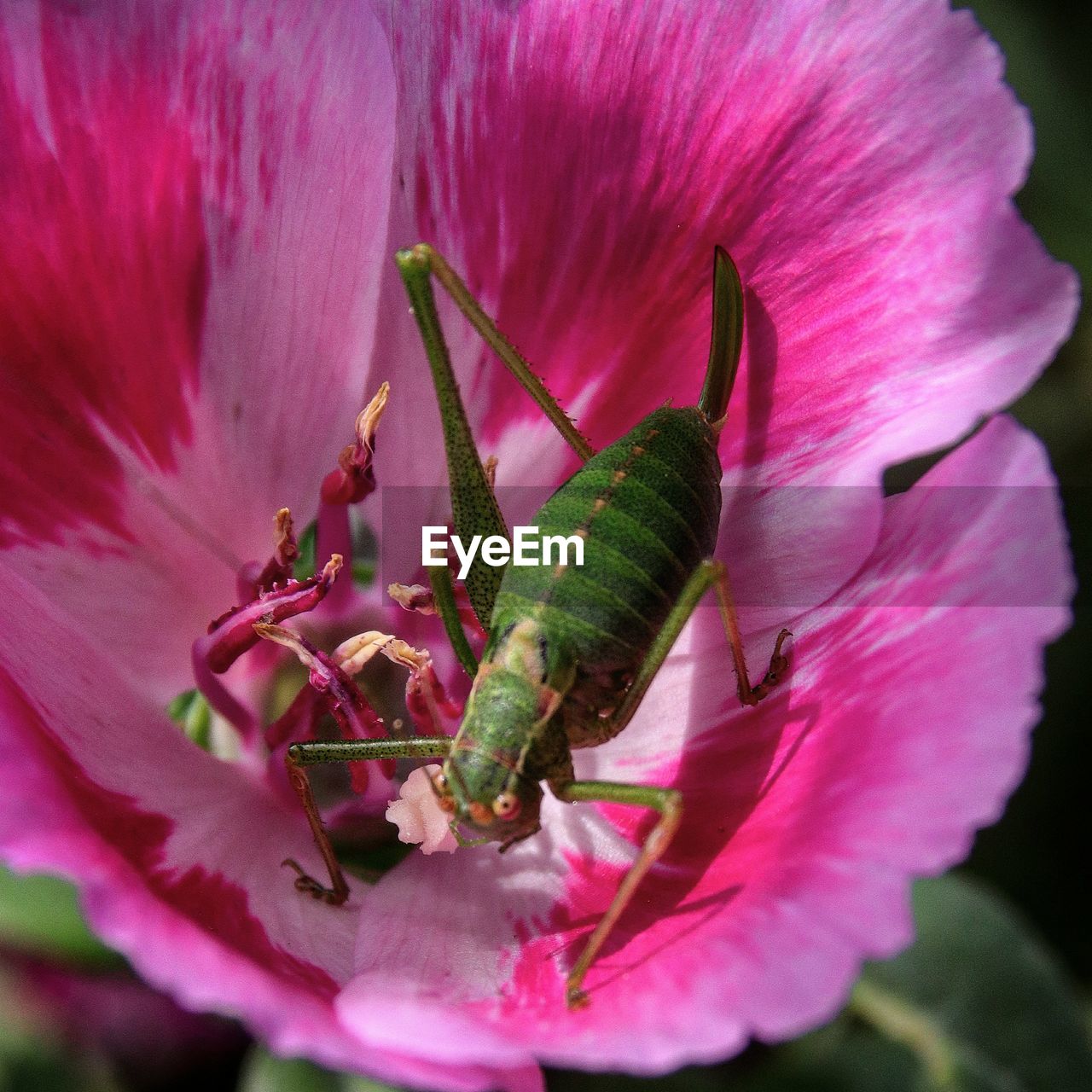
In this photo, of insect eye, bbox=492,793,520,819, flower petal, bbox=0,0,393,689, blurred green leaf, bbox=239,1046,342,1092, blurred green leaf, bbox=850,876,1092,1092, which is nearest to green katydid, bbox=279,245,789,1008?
insect eye, bbox=492,793,520,819

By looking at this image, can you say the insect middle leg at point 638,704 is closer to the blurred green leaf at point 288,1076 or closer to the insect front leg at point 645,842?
the insect front leg at point 645,842

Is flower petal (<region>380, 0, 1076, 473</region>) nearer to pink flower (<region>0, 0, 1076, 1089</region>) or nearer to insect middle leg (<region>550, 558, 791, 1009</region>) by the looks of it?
pink flower (<region>0, 0, 1076, 1089</region>)

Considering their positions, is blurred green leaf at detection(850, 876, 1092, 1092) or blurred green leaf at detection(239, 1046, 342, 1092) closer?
blurred green leaf at detection(239, 1046, 342, 1092)

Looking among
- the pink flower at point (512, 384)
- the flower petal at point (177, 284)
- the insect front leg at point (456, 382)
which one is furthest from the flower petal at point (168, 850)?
the insect front leg at point (456, 382)

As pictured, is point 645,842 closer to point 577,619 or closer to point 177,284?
point 577,619

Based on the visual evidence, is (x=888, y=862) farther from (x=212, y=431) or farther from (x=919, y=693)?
(x=212, y=431)

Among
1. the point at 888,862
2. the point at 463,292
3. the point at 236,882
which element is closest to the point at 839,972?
the point at 888,862

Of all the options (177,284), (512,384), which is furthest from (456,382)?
(177,284)
